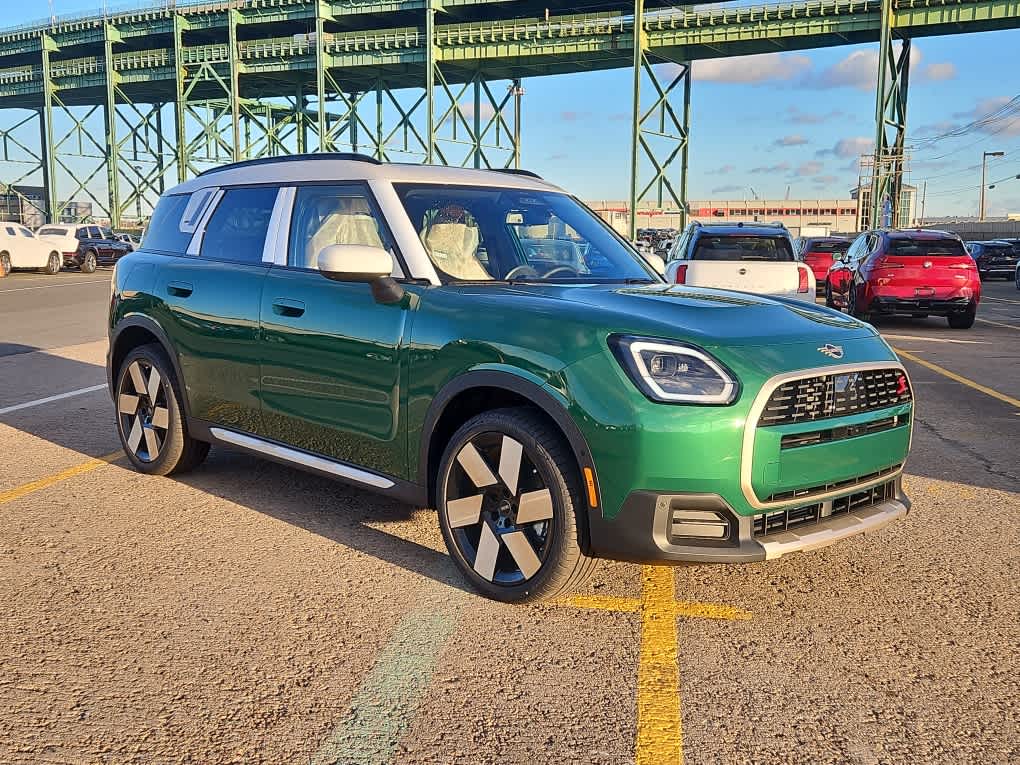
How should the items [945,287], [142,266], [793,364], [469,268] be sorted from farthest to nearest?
[945,287] → [142,266] → [469,268] → [793,364]

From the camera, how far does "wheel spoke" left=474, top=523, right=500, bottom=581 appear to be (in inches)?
150

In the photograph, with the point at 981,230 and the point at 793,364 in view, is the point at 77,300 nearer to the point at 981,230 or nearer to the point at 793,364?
the point at 793,364

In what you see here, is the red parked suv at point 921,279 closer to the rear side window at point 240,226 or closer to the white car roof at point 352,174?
the white car roof at point 352,174

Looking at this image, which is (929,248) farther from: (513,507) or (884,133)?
(884,133)

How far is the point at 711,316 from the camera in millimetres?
3766

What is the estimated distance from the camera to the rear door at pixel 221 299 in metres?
4.95

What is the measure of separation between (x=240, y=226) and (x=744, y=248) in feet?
29.6

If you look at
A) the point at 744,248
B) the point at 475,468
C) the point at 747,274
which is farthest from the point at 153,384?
the point at 744,248

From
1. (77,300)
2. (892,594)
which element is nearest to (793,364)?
(892,594)

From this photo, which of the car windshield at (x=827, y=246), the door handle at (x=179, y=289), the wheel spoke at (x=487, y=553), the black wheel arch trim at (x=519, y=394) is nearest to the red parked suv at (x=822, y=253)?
the car windshield at (x=827, y=246)

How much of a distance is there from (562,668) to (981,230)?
76.2 metres

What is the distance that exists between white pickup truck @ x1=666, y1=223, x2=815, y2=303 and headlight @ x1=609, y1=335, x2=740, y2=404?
345 inches

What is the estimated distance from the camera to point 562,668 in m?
3.25

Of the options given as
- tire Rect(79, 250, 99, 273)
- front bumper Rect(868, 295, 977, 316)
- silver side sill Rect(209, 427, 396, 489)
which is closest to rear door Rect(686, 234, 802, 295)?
front bumper Rect(868, 295, 977, 316)
